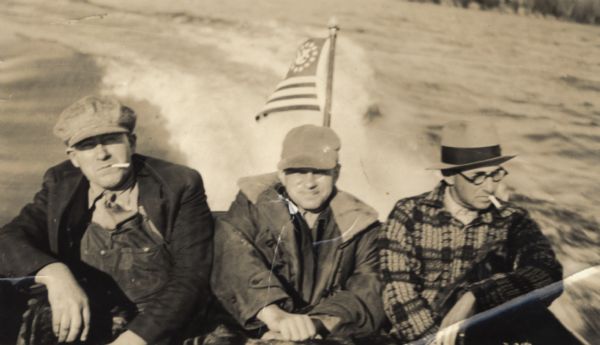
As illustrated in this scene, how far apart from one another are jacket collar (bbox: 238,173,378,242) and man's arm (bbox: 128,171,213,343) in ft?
0.79

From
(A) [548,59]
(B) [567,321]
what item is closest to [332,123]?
(A) [548,59]

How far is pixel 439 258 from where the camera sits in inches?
146

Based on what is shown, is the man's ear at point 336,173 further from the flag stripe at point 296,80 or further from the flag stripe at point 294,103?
the flag stripe at point 296,80

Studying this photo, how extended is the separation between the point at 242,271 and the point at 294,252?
277mm

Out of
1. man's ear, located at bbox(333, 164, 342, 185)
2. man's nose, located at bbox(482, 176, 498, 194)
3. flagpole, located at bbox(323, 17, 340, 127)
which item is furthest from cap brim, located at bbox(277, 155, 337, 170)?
→ man's nose, located at bbox(482, 176, 498, 194)

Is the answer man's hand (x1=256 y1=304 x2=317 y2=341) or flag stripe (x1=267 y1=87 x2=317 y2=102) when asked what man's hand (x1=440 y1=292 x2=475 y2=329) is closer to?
man's hand (x1=256 y1=304 x2=317 y2=341)

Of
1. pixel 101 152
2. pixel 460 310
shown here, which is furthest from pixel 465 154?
pixel 101 152

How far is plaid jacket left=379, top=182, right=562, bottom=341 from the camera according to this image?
3631 mm

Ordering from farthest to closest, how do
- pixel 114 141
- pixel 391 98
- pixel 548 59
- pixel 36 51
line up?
pixel 548 59
pixel 391 98
pixel 36 51
pixel 114 141

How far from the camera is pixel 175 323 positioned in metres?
3.44

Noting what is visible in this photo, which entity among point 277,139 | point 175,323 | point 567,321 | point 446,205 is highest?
point 277,139

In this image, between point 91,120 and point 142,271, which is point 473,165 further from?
point 91,120

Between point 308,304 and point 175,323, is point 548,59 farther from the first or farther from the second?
point 175,323

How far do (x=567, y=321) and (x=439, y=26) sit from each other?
1878 millimetres
